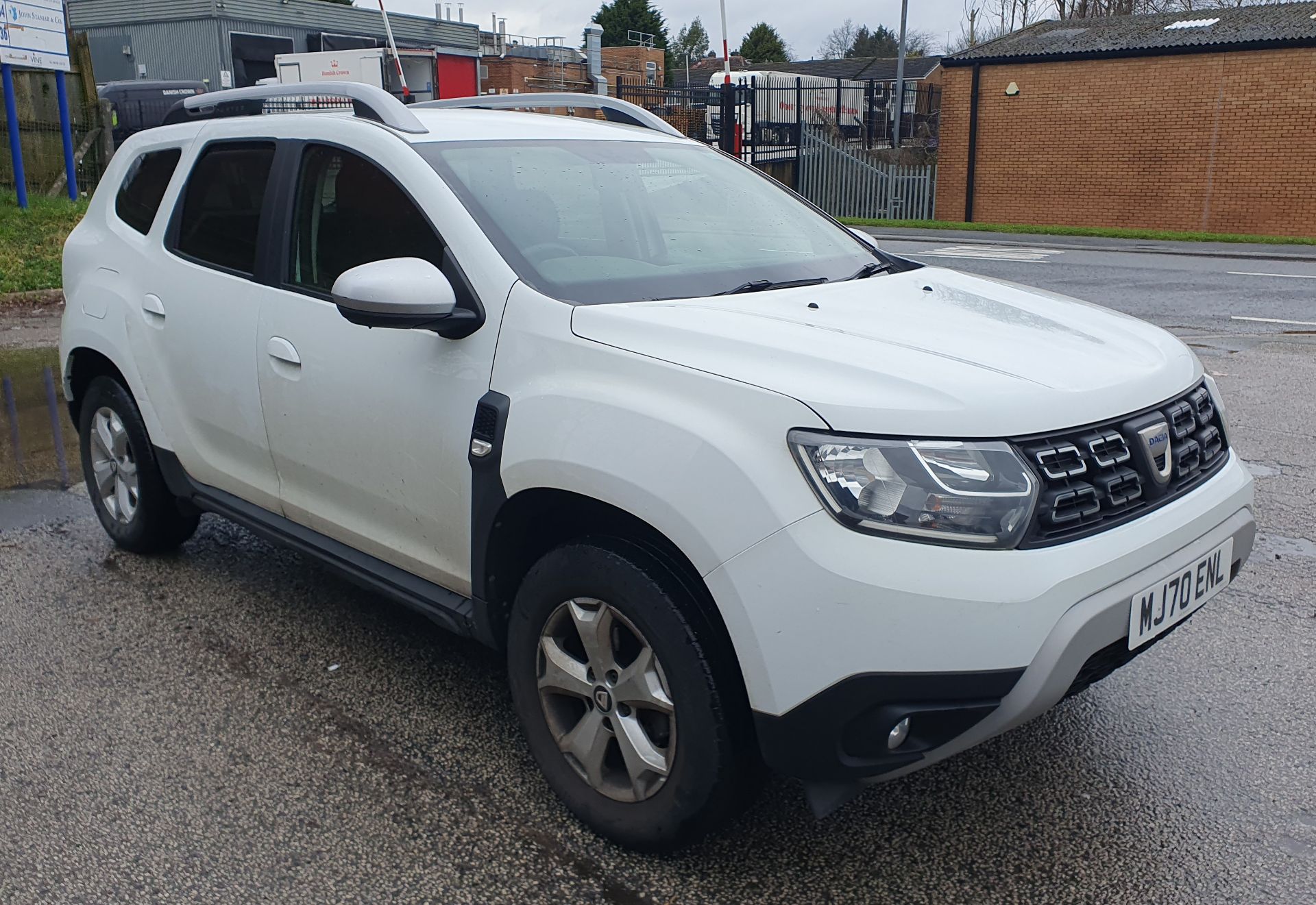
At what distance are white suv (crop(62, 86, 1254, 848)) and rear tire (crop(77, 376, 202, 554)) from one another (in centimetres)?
27

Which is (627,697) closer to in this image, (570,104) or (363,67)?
(570,104)

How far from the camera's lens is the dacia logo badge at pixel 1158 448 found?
2562mm

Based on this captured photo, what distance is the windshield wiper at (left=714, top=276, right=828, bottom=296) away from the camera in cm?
317

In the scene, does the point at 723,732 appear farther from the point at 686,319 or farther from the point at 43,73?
the point at 43,73

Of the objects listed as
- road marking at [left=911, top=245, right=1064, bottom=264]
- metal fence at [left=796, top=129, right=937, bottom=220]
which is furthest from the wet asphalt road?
metal fence at [left=796, top=129, right=937, bottom=220]

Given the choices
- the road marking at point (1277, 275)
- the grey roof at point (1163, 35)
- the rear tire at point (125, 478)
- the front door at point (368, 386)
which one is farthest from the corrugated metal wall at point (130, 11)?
the front door at point (368, 386)

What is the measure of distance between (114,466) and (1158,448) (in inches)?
155

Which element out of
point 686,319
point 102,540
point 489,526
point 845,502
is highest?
point 686,319

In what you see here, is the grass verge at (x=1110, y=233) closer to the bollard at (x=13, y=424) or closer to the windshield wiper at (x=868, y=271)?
the bollard at (x=13, y=424)

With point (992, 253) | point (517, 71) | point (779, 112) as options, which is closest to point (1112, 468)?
point (992, 253)

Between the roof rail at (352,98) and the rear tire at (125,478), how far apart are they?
3.89 feet

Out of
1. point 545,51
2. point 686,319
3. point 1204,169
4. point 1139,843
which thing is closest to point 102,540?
point 686,319

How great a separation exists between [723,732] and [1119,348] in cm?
136

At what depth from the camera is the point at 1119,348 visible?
9.44 ft
